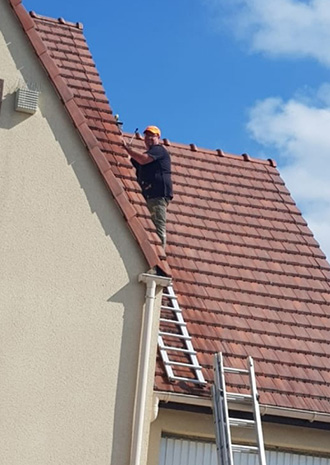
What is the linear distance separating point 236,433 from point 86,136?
4.03m

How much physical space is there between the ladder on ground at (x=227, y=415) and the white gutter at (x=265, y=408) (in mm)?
161

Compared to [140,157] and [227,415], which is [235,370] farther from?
[140,157]

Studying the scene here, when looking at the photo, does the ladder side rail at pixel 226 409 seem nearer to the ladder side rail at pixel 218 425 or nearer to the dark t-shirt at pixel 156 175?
the ladder side rail at pixel 218 425

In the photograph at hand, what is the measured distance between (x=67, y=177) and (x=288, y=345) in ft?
13.0

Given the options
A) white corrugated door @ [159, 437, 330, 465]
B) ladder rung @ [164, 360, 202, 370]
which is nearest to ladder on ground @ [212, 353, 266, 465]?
ladder rung @ [164, 360, 202, 370]

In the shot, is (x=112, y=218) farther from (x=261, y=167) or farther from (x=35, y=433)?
(x=261, y=167)

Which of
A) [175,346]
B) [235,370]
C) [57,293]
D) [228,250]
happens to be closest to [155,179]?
[228,250]

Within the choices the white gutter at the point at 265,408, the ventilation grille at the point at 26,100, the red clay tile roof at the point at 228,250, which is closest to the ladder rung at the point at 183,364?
the red clay tile roof at the point at 228,250

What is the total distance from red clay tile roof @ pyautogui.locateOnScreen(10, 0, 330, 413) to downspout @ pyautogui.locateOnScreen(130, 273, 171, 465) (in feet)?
0.74

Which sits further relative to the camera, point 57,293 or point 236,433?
point 236,433

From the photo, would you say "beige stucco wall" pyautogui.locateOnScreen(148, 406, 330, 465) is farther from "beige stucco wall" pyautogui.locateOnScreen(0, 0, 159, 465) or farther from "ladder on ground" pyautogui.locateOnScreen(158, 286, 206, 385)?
"beige stucco wall" pyautogui.locateOnScreen(0, 0, 159, 465)

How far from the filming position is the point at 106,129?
51.9 ft

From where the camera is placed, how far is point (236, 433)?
14.4 m

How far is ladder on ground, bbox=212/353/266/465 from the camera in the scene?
523 inches
